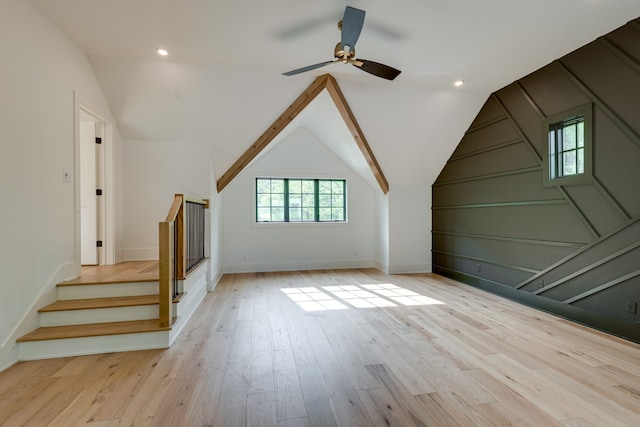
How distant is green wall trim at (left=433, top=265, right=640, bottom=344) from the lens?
2.62m

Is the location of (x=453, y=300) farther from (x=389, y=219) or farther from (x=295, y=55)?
(x=295, y=55)

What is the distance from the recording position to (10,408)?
5.61 ft

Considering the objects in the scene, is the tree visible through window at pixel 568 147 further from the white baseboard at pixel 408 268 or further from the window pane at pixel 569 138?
the white baseboard at pixel 408 268

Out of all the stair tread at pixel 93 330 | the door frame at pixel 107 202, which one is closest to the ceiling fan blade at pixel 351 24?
the stair tread at pixel 93 330

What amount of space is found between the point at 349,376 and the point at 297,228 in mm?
4035

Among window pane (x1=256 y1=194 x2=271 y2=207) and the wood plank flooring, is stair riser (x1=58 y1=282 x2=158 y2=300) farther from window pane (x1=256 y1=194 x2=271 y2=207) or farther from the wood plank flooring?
window pane (x1=256 y1=194 x2=271 y2=207)

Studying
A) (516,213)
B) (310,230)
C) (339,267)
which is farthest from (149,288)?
(516,213)

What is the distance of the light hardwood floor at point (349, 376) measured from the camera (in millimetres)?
1639

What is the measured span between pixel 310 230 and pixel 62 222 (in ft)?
13.0

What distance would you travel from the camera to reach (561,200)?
3234 millimetres

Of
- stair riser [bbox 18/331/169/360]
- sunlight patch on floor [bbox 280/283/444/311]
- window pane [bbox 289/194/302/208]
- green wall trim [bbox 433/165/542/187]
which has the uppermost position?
green wall trim [bbox 433/165/542/187]

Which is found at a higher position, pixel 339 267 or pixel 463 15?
pixel 463 15

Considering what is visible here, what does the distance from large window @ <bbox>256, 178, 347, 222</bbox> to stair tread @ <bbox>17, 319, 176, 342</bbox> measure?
3.41 m

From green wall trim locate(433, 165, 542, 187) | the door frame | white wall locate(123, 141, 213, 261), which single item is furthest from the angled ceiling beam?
the door frame
